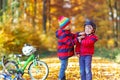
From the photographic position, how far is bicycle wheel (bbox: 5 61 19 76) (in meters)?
11.6

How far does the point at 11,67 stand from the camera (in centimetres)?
1202

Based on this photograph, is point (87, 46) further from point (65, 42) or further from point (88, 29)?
point (65, 42)

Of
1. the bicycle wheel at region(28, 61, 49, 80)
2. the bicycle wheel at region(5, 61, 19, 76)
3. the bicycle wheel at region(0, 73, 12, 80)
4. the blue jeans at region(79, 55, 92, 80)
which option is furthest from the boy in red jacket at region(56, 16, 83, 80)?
the bicycle wheel at region(0, 73, 12, 80)

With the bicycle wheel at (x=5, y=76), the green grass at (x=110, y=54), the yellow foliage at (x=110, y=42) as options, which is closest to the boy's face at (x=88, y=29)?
the bicycle wheel at (x=5, y=76)

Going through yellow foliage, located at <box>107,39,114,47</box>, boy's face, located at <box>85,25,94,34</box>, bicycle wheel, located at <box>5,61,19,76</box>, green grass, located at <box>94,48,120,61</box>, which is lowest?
yellow foliage, located at <box>107,39,114,47</box>

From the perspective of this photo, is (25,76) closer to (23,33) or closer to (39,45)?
(23,33)

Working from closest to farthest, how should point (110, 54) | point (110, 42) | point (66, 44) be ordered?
point (66, 44) < point (110, 54) < point (110, 42)

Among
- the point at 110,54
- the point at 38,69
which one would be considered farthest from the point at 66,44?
the point at 110,54

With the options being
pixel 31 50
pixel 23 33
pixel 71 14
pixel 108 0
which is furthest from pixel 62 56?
pixel 71 14

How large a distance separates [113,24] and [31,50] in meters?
36.8

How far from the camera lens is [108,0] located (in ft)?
138

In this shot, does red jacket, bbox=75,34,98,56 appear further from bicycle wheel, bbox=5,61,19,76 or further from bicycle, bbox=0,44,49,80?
bicycle wheel, bbox=5,61,19,76

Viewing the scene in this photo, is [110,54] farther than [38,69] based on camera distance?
Yes

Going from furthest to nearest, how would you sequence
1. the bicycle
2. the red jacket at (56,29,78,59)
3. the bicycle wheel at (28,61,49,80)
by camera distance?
1. the bicycle wheel at (28,61,49,80)
2. the bicycle
3. the red jacket at (56,29,78,59)
